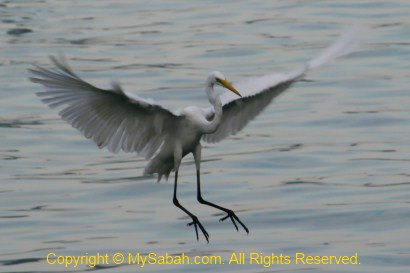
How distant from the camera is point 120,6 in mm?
25703

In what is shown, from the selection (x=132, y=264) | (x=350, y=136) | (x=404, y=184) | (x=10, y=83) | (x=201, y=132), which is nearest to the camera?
(x=201, y=132)

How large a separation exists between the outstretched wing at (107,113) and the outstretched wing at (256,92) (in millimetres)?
460

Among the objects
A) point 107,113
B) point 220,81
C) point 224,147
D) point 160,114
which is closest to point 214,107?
point 220,81

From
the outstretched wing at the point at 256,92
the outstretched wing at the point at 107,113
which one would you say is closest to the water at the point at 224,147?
the outstretched wing at the point at 107,113

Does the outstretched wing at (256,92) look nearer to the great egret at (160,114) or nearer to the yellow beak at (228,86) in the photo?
the great egret at (160,114)

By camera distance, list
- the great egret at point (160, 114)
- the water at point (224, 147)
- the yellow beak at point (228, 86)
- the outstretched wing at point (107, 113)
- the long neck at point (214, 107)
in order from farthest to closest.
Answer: the water at point (224, 147)
the long neck at point (214, 107)
the yellow beak at point (228, 86)
the great egret at point (160, 114)
the outstretched wing at point (107, 113)

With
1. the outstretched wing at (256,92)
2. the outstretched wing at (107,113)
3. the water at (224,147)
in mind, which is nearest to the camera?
the outstretched wing at (107,113)

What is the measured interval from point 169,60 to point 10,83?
2215mm

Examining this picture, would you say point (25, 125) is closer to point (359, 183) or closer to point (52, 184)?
point (52, 184)

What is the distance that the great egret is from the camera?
448 inches

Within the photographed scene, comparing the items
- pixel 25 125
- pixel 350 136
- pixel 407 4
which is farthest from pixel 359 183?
pixel 407 4

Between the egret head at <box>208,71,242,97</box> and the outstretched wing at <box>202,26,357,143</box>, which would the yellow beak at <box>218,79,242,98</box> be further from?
the outstretched wing at <box>202,26,357,143</box>

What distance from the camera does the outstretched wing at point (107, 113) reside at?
→ 36.6 ft

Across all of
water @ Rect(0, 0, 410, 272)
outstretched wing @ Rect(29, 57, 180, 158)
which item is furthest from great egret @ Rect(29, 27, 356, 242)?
water @ Rect(0, 0, 410, 272)
